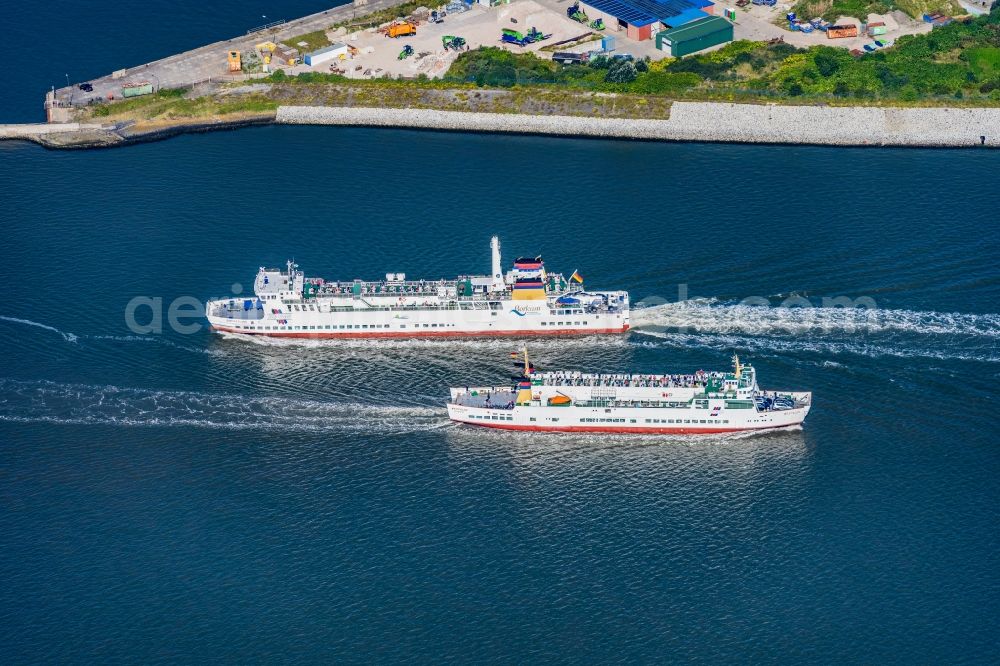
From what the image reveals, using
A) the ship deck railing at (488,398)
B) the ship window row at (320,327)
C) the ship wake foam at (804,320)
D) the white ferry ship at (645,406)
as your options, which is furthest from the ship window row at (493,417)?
the ship wake foam at (804,320)

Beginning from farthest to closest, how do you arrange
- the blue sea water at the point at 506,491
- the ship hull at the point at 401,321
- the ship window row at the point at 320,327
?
the ship window row at the point at 320,327 < the ship hull at the point at 401,321 < the blue sea water at the point at 506,491

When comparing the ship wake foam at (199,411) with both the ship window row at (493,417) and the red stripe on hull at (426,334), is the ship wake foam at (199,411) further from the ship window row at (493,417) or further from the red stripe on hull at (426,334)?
the red stripe on hull at (426,334)

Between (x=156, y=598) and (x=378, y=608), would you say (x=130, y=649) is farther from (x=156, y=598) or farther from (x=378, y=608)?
(x=378, y=608)

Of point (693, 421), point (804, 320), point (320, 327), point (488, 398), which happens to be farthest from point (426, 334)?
point (804, 320)

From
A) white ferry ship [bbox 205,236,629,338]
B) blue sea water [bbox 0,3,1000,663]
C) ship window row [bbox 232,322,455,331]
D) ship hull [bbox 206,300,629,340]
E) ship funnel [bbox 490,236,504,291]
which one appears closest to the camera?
blue sea water [bbox 0,3,1000,663]

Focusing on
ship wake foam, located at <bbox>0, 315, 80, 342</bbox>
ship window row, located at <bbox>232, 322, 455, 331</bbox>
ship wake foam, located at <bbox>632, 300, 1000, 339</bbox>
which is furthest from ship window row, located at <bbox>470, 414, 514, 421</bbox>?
ship wake foam, located at <bbox>0, 315, 80, 342</bbox>

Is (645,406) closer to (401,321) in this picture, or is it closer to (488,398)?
(488,398)

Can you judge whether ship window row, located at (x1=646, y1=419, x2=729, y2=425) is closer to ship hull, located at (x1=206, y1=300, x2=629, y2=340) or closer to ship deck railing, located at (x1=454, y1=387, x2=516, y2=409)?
ship deck railing, located at (x1=454, y1=387, x2=516, y2=409)
